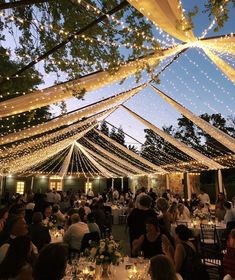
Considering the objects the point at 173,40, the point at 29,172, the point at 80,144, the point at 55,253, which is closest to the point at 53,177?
the point at 29,172

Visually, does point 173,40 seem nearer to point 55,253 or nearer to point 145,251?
point 145,251

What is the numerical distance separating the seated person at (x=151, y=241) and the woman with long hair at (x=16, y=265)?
1.71 meters

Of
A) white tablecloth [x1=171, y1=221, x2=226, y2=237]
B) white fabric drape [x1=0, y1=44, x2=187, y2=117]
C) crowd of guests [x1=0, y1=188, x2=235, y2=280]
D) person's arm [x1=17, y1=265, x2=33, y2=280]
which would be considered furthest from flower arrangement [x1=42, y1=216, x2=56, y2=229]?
person's arm [x1=17, y1=265, x2=33, y2=280]

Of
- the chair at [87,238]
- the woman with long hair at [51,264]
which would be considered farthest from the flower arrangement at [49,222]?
the woman with long hair at [51,264]

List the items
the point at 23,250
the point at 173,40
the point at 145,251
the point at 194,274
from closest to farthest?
the point at 23,250 < the point at 194,274 < the point at 145,251 < the point at 173,40

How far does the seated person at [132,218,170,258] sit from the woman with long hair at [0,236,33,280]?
171cm

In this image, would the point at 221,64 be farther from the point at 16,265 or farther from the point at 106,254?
the point at 16,265

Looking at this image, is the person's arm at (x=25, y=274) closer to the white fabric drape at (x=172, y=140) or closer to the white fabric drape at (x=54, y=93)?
the white fabric drape at (x=54, y=93)

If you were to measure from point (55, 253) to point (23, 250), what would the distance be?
57cm

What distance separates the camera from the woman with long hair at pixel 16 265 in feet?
7.38

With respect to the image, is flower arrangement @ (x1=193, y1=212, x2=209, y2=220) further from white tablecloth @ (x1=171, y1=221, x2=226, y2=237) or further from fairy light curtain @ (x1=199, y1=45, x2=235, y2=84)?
fairy light curtain @ (x1=199, y1=45, x2=235, y2=84)

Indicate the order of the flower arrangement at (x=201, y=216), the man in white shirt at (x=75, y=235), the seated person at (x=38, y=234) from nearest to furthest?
1. the seated person at (x=38, y=234)
2. the man in white shirt at (x=75, y=235)
3. the flower arrangement at (x=201, y=216)

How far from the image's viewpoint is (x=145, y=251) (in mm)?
3775

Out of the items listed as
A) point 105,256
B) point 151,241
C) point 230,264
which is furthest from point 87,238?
point 230,264
